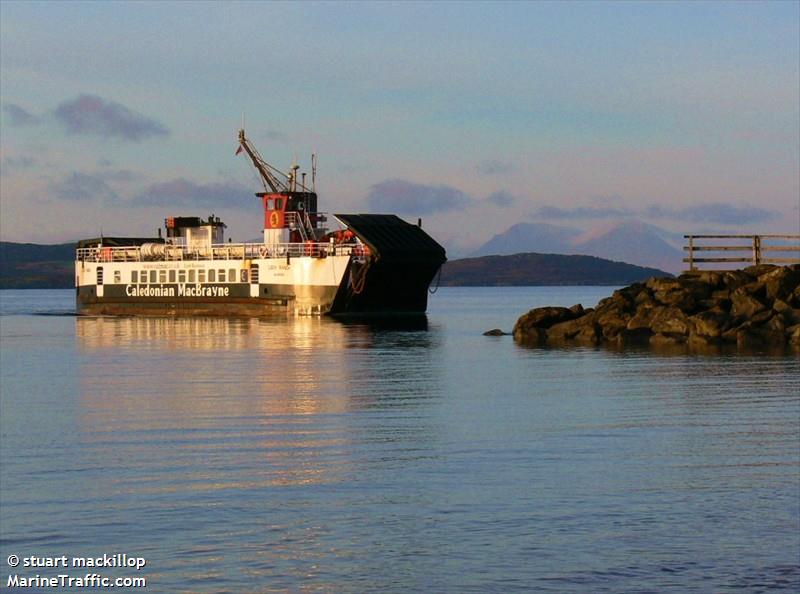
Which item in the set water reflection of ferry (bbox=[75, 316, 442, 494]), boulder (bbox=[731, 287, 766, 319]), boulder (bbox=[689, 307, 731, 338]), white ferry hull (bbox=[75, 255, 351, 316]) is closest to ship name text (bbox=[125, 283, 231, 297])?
white ferry hull (bbox=[75, 255, 351, 316])

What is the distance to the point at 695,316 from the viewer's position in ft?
152

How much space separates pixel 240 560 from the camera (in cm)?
1351

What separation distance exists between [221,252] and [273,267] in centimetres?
623

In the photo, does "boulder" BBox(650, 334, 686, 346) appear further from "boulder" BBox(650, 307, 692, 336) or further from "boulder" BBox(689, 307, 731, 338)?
"boulder" BBox(689, 307, 731, 338)

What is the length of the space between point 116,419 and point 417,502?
34.6 feet

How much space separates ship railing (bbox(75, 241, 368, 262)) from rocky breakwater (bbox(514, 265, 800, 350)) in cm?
1571

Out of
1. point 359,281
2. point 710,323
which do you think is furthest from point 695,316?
point 359,281

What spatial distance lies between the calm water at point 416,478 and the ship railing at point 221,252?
30.6m

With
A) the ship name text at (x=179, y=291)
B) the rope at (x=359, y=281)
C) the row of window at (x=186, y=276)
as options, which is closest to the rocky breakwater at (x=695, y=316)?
the rope at (x=359, y=281)

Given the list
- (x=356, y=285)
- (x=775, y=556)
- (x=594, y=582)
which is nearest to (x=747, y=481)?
(x=775, y=556)

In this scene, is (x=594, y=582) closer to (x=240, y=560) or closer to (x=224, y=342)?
(x=240, y=560)

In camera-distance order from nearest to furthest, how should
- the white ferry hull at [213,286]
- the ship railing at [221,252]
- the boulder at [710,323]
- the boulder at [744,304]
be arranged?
the boulder at [710,323] → the boulder at [744,304] → the ship railing at [221,252] → the white ferry hull at [213,286]

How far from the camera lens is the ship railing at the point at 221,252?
217ft

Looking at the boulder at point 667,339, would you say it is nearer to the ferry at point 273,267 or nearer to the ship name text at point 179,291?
the ferry at point 273,267
